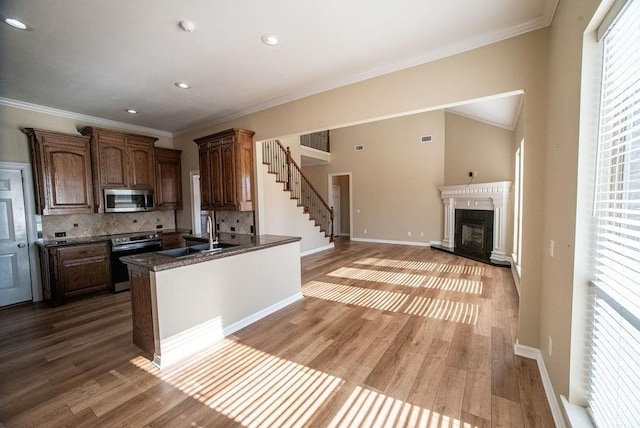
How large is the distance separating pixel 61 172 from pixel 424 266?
6.76 meters

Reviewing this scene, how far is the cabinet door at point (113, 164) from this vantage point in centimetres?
444

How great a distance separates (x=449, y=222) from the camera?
7.19 meters

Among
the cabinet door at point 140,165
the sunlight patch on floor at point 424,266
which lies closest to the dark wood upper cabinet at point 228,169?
the cabinet door at point 140,165

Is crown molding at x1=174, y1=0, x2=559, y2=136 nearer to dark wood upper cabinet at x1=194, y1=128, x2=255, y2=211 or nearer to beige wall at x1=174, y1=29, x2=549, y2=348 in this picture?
beige wall at x1=174, y1=29, x2=549, y2=348

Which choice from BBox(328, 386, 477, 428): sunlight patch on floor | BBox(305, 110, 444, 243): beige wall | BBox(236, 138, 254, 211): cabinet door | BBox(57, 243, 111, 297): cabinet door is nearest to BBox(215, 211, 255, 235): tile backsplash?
BBox(236, 138, 254, 211): cabinet door

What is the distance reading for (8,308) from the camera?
12.2 feet

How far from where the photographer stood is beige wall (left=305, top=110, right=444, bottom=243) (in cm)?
760

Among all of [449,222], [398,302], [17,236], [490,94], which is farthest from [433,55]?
[17,236]

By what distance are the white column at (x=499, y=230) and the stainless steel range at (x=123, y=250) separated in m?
7.12

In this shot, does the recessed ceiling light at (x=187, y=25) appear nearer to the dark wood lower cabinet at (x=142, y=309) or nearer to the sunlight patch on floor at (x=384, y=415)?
the dark wood lower cabinet at (x=142, y=309)

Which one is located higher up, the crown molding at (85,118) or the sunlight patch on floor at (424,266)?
the crown molding at (85,118)

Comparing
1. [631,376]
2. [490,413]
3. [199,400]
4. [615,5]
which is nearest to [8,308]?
[199,400]

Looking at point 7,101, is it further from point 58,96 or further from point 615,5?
point 615,5

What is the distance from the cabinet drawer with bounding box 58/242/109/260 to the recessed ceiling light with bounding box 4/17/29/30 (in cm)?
293
